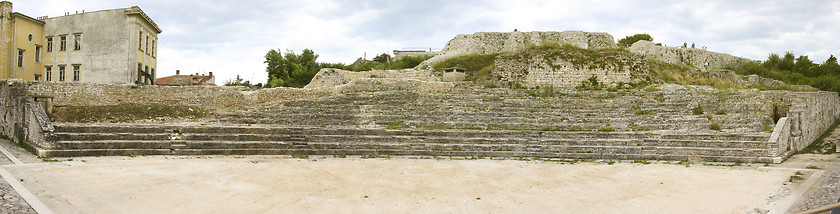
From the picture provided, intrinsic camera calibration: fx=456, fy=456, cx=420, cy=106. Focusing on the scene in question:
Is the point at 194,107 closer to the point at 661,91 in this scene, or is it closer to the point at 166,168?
the point at 166,168

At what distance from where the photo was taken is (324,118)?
13891 mm

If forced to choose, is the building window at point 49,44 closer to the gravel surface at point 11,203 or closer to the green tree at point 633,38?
the gravel surface at point 11,203

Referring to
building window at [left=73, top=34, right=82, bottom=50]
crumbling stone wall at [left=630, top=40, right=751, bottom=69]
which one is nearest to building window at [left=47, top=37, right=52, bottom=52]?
building window at [left=73, top=34, right=82, bottom=50]

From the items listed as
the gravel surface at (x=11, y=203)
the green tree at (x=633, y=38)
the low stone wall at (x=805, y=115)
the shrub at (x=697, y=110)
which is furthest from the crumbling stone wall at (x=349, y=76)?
the green tree at (x=633, y=38)

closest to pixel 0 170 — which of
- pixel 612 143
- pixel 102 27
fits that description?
pixel 612 143

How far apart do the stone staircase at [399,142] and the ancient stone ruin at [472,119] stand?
2 cm

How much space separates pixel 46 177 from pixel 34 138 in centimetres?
380

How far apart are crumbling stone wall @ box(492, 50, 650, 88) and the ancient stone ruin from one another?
47 mm

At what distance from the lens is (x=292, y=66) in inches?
1049

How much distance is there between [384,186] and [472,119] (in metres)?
6.57

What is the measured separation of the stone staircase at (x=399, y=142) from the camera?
1002cm

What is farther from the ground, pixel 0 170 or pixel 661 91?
pixel 661 91

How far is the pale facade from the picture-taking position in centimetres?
1855

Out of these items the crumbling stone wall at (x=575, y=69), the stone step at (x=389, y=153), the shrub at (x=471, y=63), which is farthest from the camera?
the shrub at (x=471, y=63)
